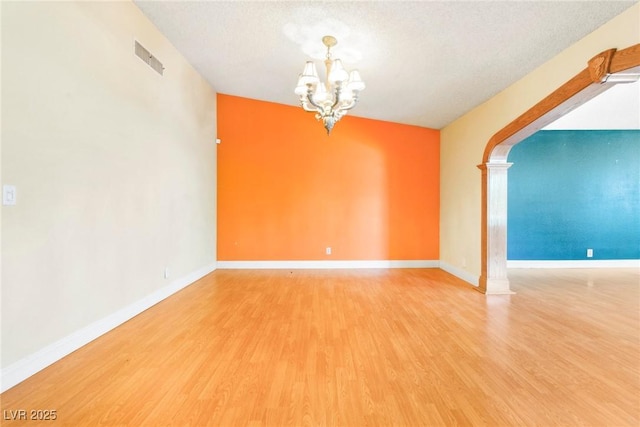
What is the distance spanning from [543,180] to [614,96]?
199cm

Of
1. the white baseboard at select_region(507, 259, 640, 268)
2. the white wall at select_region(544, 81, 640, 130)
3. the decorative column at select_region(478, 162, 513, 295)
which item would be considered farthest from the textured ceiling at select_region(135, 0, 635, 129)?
the white baseboard at select_region(507, 259, 640, 268)

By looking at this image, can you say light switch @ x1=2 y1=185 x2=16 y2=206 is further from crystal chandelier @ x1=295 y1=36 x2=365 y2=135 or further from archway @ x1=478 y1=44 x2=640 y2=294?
archway @ x1=478 y1=44 x2=640 y2=294

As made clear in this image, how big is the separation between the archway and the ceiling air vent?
429cm

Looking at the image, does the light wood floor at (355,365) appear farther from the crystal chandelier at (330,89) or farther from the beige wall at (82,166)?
the crystal chandelier at (330,89)

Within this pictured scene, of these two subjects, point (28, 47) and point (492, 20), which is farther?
point (492, 20)

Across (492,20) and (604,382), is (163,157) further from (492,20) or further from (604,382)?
(604,382)

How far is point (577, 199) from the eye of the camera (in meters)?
5.70

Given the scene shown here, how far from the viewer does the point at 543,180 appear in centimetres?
571

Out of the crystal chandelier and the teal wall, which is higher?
the crystal chandelier

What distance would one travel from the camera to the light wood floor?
1.57 metres

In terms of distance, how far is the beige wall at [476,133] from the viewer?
7.88 ft

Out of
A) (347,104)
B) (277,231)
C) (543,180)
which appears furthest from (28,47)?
(543,180)

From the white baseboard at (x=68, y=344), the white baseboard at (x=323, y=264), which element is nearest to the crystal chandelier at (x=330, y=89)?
the white baseboard at (x=68, y=344)

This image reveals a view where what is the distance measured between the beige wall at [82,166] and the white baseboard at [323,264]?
161cm
